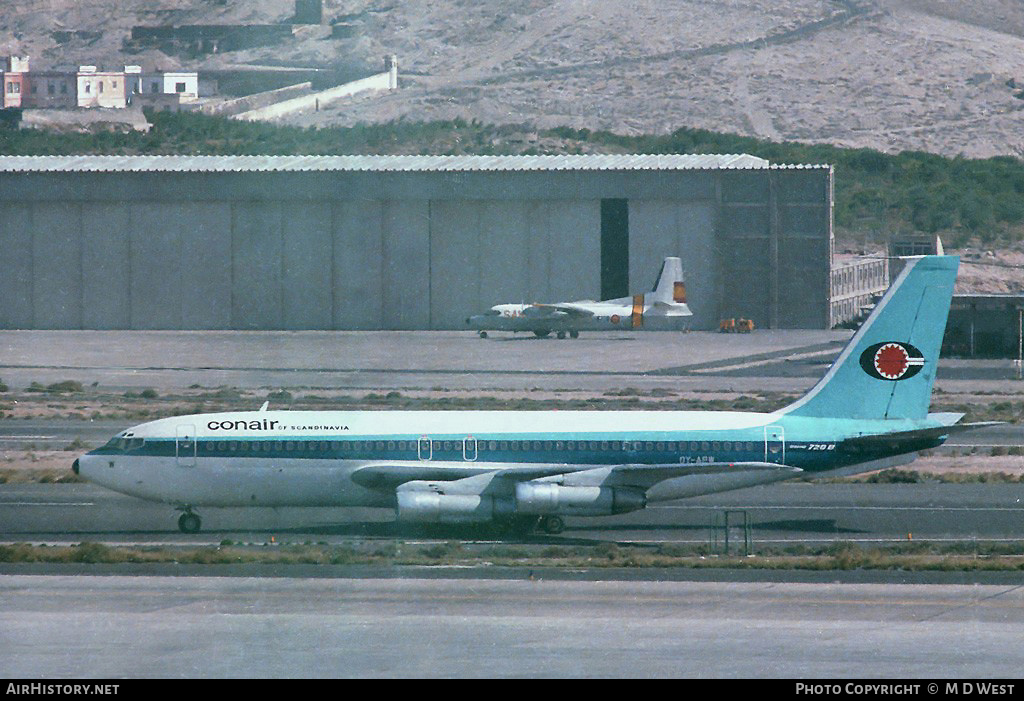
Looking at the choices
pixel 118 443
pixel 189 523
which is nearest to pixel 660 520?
pixel 189 523

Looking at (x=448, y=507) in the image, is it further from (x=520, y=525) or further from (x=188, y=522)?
(x=188, y=522)

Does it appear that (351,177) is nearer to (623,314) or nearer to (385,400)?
(623,314)

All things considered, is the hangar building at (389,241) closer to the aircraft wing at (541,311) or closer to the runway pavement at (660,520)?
the aircraft wing at (541,311)

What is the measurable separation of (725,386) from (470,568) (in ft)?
151

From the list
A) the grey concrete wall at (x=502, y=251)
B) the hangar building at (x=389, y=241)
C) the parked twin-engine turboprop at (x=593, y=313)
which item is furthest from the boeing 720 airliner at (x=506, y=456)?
the grey concrete wall at (x=502, y=251)

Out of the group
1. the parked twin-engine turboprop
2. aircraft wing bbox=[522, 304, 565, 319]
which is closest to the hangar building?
the parked twin-engine turboprop

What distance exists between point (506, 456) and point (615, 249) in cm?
7450

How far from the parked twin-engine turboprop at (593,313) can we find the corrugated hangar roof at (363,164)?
34.7 ft

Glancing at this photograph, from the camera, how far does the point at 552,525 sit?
3881cm

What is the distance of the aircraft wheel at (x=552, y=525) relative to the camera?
3869 cm

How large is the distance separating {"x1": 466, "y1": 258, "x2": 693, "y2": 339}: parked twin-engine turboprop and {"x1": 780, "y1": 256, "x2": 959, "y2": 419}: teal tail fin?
6378 centimetres

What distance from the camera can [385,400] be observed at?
69.9 m

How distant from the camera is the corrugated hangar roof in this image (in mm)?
110188
